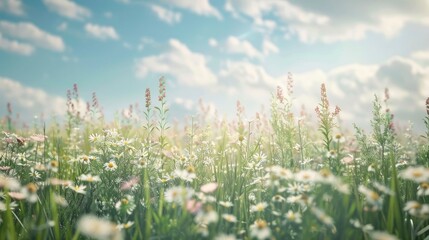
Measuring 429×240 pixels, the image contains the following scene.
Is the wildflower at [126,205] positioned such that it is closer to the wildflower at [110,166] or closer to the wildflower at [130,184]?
the wildflower at [130,184]

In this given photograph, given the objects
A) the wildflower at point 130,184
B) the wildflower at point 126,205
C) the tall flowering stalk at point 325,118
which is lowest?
the wildflower at point 126,205

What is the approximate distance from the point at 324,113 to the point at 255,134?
1.85 m

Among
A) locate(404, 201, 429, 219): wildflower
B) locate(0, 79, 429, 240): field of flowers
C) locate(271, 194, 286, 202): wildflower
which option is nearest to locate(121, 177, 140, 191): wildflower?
locate(0, 79, 429, 240): field of flowers

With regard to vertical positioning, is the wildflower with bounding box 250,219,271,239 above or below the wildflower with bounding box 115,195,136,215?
below

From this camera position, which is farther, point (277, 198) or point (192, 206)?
point (277, 198)

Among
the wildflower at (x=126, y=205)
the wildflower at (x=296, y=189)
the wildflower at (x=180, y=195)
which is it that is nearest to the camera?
the wildflower at (x=180, y=195)

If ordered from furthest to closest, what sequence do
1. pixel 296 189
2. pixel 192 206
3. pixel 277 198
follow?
pixel 277 198
pixel 296 189
pixel 192 206

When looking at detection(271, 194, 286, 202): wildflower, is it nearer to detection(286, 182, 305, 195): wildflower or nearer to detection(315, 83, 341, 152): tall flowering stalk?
detection(286, 182, 305, 195): wildflower

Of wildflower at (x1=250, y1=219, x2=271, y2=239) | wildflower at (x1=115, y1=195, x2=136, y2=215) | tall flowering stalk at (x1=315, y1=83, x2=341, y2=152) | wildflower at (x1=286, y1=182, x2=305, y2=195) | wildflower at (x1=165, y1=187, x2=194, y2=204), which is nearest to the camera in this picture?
wildflower at (x1=250, y1=219, x2=271, y2=239)

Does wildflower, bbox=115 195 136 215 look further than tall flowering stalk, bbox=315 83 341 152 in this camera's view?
No

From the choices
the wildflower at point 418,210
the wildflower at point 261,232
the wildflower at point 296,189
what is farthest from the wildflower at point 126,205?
the wildflower at point 418,210

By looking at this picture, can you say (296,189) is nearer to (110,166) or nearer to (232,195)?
(232,195)

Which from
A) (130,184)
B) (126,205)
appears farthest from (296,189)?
(130,184)

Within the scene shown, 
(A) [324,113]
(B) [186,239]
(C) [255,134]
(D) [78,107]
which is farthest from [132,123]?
(B) [186,239]
